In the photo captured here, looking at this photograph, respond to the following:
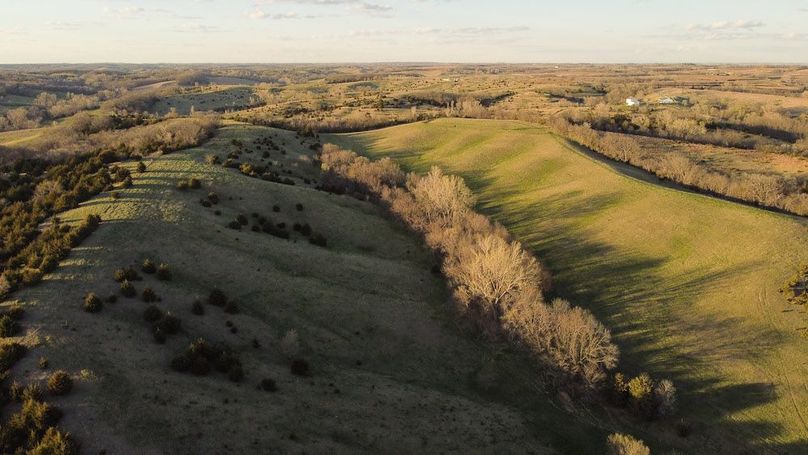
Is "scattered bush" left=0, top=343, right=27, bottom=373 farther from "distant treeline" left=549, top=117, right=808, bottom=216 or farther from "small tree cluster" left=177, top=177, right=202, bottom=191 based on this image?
"distant treeline" left=549, top=117, right=808, bottom=216

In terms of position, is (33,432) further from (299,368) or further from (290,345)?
(290,345)

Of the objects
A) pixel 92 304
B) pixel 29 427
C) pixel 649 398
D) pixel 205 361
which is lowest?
pixel 649 398

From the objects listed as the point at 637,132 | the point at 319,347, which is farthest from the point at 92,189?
the point at 637,132

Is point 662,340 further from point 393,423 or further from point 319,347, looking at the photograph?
point 319,347

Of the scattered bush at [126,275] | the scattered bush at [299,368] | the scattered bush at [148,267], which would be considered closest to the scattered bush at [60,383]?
the scattered bush at [126,275]

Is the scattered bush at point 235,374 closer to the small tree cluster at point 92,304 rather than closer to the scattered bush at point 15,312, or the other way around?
the small tree cluster at point 92,304

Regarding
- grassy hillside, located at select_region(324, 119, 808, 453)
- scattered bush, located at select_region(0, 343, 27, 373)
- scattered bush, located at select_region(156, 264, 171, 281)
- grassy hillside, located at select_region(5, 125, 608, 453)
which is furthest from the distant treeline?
scattered bush, located at select_region(0, 343, 27, 373)

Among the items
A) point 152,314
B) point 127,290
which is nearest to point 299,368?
point 152,314
